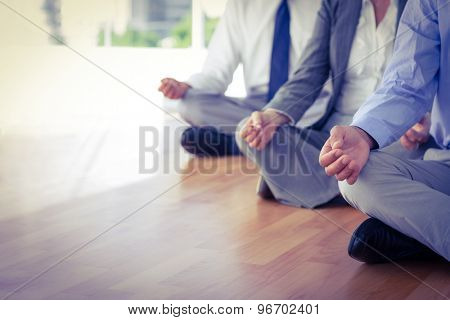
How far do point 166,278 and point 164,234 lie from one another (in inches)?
10.6

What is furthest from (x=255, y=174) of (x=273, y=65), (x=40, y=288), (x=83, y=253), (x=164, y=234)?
(x=40, y=288)

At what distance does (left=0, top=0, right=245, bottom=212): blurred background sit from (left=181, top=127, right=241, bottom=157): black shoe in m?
0.06

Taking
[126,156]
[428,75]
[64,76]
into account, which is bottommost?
[126,156]

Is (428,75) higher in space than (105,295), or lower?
higher

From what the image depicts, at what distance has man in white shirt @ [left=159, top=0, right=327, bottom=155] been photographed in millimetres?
2100

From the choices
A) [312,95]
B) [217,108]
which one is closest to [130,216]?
[312,95]

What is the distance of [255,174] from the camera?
6.22ft

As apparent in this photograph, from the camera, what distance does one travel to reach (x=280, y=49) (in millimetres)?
2084

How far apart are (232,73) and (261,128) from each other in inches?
30.4

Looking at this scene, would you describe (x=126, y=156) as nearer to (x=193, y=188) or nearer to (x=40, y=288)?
(x=193, y=188)

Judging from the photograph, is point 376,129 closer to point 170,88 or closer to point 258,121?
point 258,121

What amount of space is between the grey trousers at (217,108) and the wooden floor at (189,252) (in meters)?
0.62
